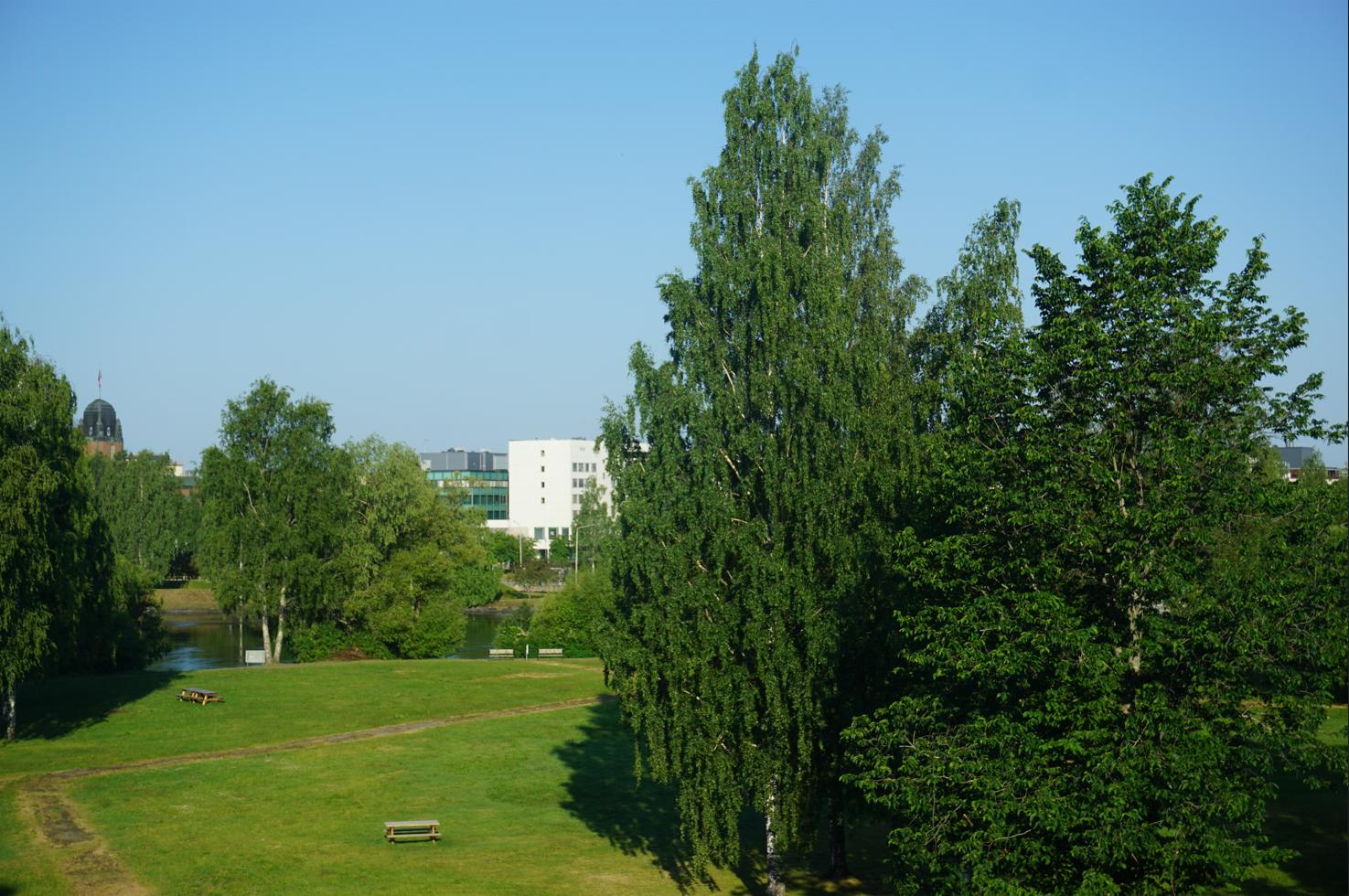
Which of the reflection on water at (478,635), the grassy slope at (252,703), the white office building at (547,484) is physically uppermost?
the white office building at (547,484)

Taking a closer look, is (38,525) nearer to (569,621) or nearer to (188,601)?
(569,621)

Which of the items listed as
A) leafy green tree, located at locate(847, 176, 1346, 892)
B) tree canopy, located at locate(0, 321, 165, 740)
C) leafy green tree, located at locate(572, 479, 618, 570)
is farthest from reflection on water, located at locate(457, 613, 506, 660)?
leafy green tree, located at locate(847, 176, 1346, 892)

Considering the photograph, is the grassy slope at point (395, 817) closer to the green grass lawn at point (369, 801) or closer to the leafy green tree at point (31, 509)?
the green grass lawn at point (369, 801)

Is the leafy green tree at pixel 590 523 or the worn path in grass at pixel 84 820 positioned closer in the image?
the worn path in grass at pixel 84 820

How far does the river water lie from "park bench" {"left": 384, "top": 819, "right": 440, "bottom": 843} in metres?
37.1

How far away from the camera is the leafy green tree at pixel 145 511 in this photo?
412ft

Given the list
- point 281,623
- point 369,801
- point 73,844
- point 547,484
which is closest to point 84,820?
point 73,844

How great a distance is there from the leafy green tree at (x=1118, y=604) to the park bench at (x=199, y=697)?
41.0 m

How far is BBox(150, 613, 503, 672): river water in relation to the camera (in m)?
78.9

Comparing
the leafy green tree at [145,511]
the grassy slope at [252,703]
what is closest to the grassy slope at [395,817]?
the grassy slope at [252,703]

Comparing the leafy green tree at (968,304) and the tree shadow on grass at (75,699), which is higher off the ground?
the leafy green tree at (968,304)

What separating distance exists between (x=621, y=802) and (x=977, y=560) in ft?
77.3

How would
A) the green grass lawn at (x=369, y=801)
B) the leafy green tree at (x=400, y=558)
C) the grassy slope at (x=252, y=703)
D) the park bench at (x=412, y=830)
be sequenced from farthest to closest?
the leafy green tree at (x=400, y=558)
the grassy slope at (x=252, y=703)
the park bench at (x=412, y=830)
the green grass lawn at (x=369, y=801)

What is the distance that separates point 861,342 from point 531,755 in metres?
26.6
